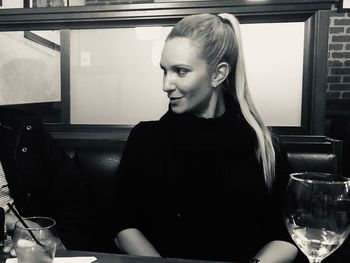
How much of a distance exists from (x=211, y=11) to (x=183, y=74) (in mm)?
650

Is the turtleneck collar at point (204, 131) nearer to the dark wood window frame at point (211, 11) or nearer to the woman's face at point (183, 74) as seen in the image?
the woman's face at point (183, 74)

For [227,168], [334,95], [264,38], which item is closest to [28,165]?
[227,168]

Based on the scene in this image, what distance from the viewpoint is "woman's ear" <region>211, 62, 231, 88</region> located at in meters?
1.32

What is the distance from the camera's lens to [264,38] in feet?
6.34

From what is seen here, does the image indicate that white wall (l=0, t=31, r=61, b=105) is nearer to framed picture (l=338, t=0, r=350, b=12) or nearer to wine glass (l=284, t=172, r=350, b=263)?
wine glass (l=284, t=172, r=350, b=263)

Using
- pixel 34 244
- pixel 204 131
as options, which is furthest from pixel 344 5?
pixel 34 244

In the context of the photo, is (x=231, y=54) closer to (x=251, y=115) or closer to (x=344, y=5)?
(x=251, y=115)

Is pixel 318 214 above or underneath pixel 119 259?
above

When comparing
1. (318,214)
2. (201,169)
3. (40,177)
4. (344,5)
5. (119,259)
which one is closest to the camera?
(318,214)

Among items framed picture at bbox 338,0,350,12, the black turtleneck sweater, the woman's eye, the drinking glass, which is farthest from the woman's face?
framed picture at bbox 338,0,350,12

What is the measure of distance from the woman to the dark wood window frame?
1.50 feet

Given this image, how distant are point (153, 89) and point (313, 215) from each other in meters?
1.57

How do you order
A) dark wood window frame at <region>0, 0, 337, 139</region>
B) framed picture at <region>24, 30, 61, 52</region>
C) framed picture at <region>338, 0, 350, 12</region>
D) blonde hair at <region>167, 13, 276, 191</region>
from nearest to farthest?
1. blonde hair at <region>167, 13, 276, 191</region>
2. dark wood window frame at <region>0, 0, 337, 139</region>
3. framed picture at <region>24, 30, 61, 52</region>
4. framed picture at <region>338, 0, 350, 12</region>

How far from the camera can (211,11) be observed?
5.78ft
